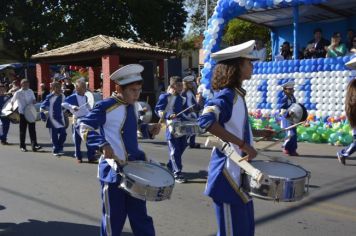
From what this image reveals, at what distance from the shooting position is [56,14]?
114 feet

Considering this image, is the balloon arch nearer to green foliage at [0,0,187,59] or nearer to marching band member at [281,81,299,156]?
marching band member at [281,81,299,156]

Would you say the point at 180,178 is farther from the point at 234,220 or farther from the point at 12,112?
the point at 12,112

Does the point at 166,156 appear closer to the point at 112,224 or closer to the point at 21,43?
the point at 112,224

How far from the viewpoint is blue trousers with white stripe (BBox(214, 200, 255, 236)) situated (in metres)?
3.51

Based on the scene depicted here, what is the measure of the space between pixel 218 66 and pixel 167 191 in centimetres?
111

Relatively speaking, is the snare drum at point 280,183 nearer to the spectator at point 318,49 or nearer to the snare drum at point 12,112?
the snare drum at point 12,112

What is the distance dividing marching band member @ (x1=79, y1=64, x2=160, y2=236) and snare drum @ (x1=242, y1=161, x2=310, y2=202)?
111 centimetres

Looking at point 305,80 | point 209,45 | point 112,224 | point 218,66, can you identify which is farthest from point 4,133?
point 218,66

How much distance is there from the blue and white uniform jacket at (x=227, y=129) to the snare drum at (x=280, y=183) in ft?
0.29

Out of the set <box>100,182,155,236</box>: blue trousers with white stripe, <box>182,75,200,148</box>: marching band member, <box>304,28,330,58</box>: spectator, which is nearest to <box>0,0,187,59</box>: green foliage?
<box>304,28,330,58</box>: spectator

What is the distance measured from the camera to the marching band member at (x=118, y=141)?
4129 millimetres

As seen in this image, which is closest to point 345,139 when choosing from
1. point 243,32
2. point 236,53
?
point 236,53

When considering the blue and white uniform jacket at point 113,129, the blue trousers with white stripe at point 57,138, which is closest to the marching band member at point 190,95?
the blue trousers with white stripe at point 57,138

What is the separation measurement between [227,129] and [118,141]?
41.7 inches
